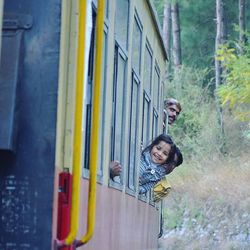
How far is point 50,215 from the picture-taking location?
11.8 feet

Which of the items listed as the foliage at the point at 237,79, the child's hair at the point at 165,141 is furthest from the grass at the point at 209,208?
the child's hair at the point at 165,141

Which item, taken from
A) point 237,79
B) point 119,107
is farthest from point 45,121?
point 237,79

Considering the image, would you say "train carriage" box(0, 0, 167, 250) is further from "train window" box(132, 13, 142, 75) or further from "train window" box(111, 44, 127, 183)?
"train window" box(132, 13, 142, 75)

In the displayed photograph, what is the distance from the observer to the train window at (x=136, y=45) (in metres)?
7.23

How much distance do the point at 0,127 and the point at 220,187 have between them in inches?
Answer: 899

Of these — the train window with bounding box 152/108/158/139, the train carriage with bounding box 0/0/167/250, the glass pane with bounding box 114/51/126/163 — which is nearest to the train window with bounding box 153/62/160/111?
the train window with bounding box 152/108/158/139

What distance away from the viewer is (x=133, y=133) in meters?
7.54

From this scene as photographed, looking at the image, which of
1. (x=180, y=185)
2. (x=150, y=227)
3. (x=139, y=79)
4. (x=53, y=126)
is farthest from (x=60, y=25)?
(x=180, y=185)

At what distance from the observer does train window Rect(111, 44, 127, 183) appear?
→ 19.4 ft

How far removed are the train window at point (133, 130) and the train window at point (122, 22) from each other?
78 cm

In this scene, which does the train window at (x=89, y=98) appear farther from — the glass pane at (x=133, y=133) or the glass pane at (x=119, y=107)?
the glass pane at (x=133, y=133)

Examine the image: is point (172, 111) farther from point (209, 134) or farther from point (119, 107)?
point (209, 134)

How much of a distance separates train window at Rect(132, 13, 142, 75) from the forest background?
1248cm

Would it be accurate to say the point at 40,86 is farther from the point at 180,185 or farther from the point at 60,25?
the point at 180,185
